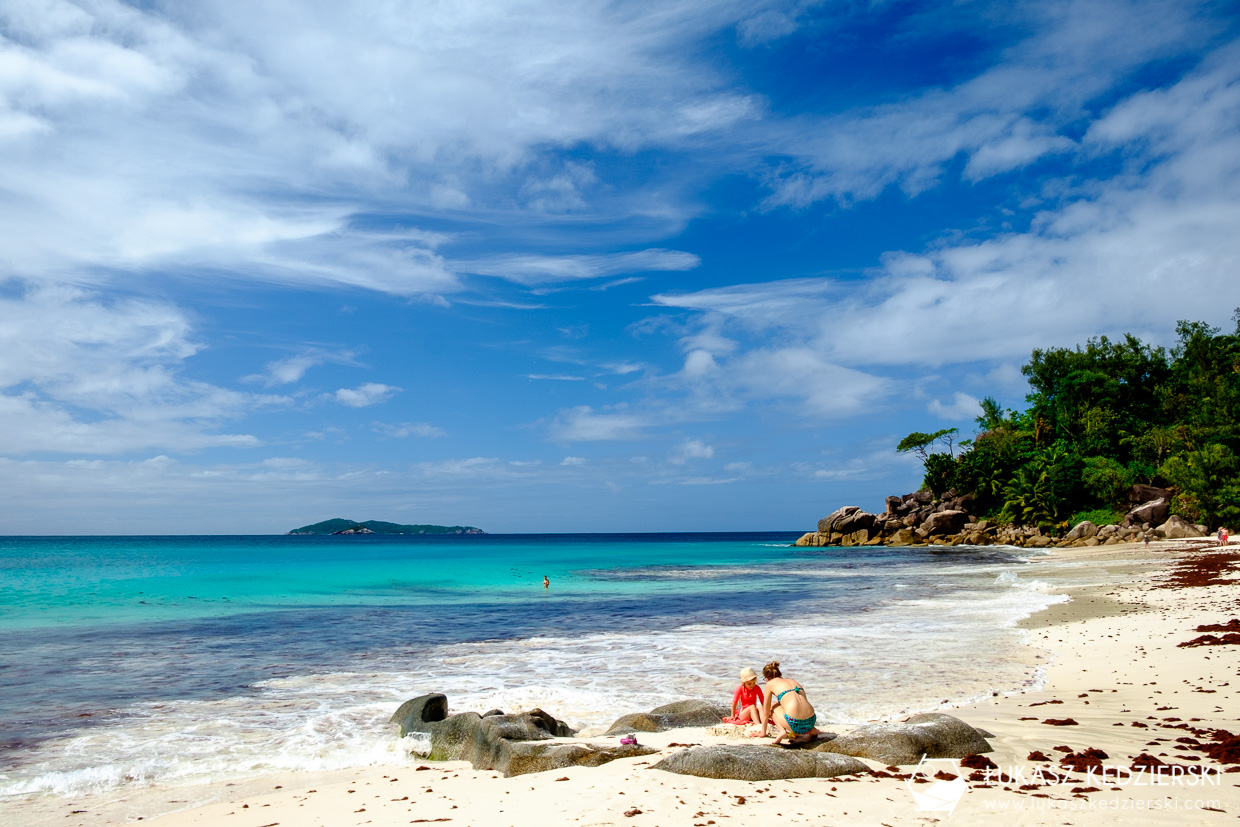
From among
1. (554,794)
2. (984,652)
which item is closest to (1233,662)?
(984,652)

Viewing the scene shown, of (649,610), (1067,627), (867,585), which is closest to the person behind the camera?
(1067,627)

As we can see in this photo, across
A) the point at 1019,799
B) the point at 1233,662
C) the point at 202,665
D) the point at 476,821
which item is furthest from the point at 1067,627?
the point at 202,665

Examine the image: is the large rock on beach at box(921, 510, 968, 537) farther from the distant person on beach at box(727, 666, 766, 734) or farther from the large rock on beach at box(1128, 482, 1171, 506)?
the distant person on beach at box(727, 666, 766, 734)

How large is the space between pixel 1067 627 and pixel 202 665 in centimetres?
2036

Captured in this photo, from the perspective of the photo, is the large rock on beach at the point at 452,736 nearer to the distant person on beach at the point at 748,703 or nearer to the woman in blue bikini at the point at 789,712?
the distant person on beach at the point at 748,703

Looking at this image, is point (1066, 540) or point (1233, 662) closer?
point (1233, 662)

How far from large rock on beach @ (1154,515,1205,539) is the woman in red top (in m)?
55.8

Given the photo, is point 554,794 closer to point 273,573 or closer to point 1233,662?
point 1233,662

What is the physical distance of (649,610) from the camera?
25375mm

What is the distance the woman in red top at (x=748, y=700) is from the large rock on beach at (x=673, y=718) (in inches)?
32.4

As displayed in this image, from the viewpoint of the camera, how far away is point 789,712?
7.99 meters

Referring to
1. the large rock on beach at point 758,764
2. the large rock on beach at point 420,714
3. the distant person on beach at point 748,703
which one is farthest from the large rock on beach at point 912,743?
the large rock on beach at point 420,714

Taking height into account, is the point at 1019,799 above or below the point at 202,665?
above

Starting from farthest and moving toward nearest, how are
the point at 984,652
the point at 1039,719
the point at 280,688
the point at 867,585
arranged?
1. the point at 867,585
2. the point at 984,652
3. the point at 280,688
4. the point at 1039,719
